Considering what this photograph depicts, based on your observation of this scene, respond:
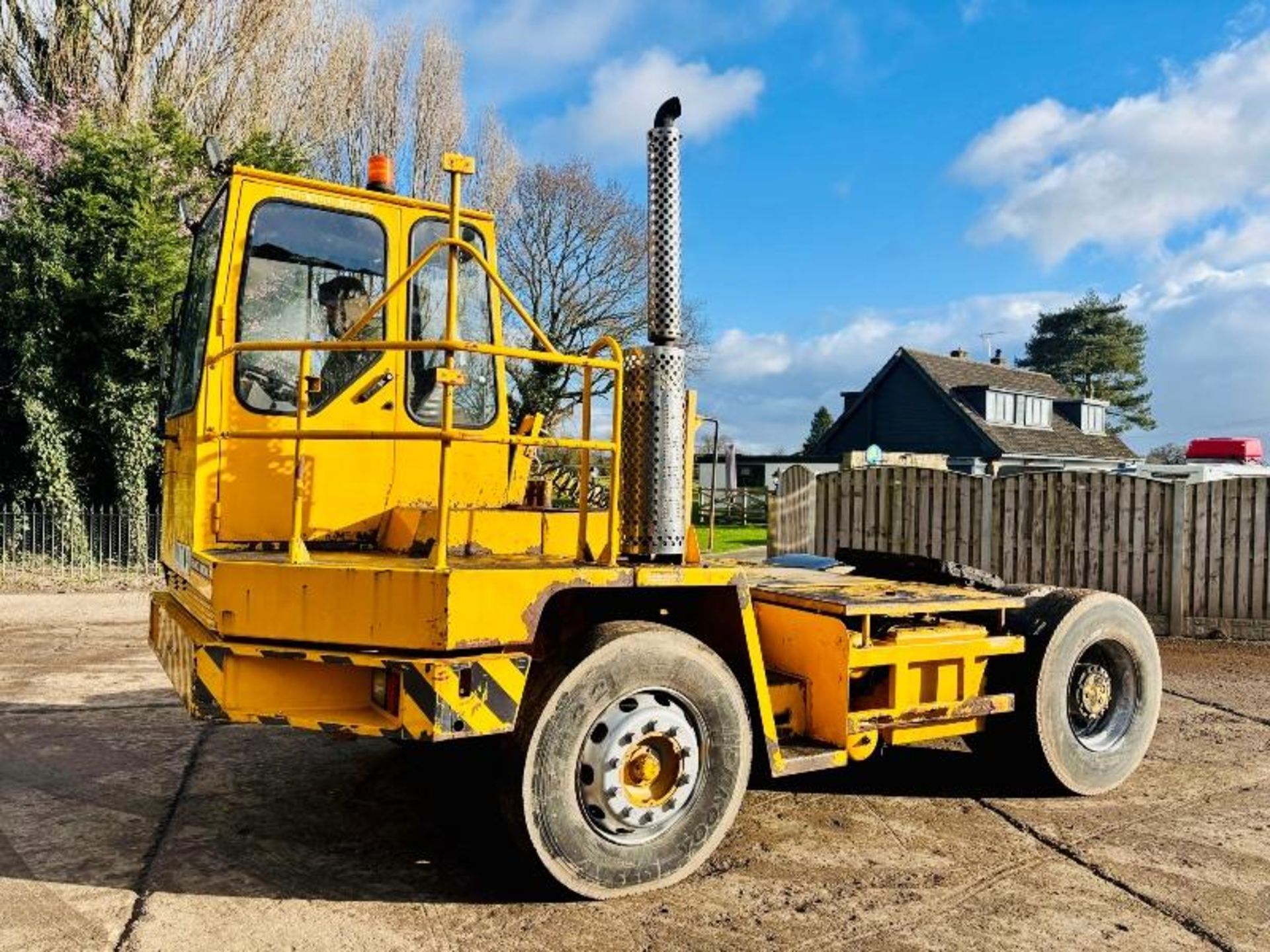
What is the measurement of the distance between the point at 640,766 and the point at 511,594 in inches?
35.7

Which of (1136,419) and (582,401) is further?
(1136,419)

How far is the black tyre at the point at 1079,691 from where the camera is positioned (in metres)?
5.50

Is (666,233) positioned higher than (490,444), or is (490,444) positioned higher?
(666,233)

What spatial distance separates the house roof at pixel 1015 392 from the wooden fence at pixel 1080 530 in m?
22.6

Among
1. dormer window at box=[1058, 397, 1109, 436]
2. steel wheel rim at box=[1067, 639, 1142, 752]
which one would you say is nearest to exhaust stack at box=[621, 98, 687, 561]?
steel wheel rim at box=[1067, 639, 1142, 752]

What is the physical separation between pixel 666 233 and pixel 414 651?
195 centimetres

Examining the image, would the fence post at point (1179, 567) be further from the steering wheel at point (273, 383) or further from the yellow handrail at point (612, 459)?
the steering wheel at point (273, 383)

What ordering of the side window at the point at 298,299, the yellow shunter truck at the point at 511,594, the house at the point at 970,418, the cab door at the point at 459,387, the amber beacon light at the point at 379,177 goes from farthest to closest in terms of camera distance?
the house at the point at 970,418
the amber beacon light at the point at 379,177
the cab door at the point at 459,387
the side window at the point at 298,299
the yellow shunter truck at the point at 511,594

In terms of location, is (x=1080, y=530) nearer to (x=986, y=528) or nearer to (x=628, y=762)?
(x=986, y=528)

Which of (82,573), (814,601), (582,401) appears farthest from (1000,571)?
(82,573)

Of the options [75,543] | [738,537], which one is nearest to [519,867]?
[75,543]

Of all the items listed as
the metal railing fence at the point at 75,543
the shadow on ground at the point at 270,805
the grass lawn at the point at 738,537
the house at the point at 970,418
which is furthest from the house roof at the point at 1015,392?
the shadow on ground at the point at 270,805

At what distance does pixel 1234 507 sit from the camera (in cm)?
1128

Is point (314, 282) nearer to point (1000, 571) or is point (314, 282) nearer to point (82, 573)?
point (1000, 571)
